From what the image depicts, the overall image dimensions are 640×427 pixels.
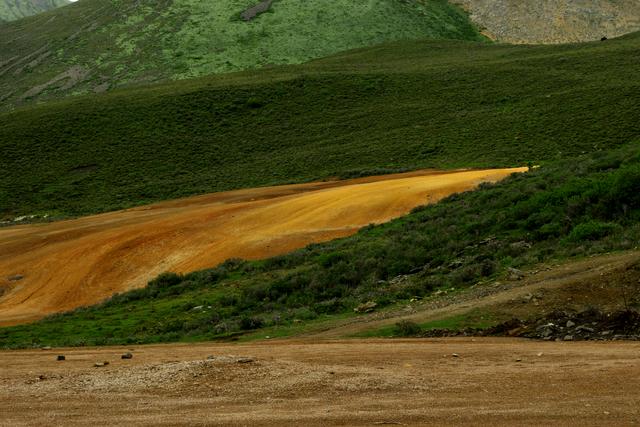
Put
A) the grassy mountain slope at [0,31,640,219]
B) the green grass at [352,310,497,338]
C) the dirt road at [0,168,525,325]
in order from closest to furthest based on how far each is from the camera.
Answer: the green grass at [352,310,497,338] < the dirt road at [0,168,525,325] < the grassy mountain slope at [0,31,640,219]

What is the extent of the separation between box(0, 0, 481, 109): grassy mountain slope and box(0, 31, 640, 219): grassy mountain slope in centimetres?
1899

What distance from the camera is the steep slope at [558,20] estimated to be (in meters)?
122

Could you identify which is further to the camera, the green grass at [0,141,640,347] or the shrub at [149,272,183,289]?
the shrub at [149,272,183,289]

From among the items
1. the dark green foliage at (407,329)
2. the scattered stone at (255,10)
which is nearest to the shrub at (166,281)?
the dark green foliage at (407,329)

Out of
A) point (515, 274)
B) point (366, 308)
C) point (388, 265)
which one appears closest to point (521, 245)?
point (515, 274)

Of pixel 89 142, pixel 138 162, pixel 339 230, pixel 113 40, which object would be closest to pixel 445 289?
pixel 339 230

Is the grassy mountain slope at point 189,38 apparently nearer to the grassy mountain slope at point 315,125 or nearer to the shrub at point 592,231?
the grassy mountain slope at point 315,125

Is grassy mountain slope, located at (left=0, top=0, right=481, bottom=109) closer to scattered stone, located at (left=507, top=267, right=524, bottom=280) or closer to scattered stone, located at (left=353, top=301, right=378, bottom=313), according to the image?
scattered stone, located at (left=353, top=301, right=378, bottom=313)

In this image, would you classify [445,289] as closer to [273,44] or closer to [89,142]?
[89,142]

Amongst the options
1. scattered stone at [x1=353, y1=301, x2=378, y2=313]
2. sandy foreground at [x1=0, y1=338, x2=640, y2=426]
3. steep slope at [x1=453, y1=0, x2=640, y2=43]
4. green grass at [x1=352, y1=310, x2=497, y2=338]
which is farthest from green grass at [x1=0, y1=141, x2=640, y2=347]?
steep slope at [x1=453, y1=0, x2=640, y2=43]

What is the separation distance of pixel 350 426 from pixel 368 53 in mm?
106601

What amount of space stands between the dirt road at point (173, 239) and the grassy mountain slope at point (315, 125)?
57.1ft

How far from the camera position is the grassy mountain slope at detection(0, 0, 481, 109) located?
384 feet

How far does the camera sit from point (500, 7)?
13275 centimetres
